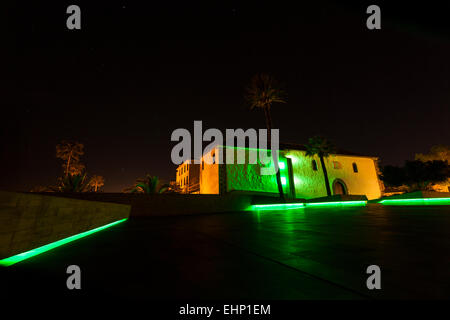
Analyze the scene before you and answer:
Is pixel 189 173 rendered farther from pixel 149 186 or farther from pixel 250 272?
pixel 250 272

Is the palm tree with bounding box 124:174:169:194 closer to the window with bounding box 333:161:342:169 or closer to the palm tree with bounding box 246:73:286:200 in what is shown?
the palm tree with bounding box 246:73:286:200

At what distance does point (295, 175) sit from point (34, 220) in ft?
94.3

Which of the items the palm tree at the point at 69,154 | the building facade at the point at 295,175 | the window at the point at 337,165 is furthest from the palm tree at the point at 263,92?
the palm tree at the point at 69,154

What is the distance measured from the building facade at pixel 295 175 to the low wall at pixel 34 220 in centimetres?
1946

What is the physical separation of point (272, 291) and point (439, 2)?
2861 millimetres

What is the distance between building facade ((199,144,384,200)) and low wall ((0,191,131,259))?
19.5 metres

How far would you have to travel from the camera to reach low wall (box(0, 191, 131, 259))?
8.81ft

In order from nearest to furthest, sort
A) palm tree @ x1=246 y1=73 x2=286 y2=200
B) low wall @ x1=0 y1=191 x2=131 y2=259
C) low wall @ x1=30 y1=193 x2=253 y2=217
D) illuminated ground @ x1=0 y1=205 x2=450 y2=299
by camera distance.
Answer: illuminated ground @ x1=0 y1=205 x2=450 y2=299
low wall @ x1=0 y1=191 x2=131 y2=259
low wall @ x1=30 y1=193 x2=253 y2=217
palm tree @ x1=246 y1=73 x2=286 y2=200

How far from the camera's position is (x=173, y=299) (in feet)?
4.47

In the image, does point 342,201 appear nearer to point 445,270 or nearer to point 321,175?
point 321,175

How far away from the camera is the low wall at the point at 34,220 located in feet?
8.81

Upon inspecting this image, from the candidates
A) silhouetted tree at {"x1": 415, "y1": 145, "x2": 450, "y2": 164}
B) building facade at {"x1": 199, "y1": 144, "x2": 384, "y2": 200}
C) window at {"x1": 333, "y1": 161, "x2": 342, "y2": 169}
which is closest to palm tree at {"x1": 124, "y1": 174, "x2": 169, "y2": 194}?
building facade at {"x1": 199, "y1": 144, "x2": 384, "y2": 200}

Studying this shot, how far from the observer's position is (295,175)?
94.7 feet
